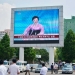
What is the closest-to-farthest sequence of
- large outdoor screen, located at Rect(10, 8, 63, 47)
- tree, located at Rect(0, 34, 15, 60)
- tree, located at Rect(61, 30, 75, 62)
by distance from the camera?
large outdoor screen, located at Rect(10, 8, 63, 47) < tree, located at Rect(61, 30, 75, 62) < tree, located at Rect(0, 34, 15, 60)

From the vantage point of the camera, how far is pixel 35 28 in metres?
48.1

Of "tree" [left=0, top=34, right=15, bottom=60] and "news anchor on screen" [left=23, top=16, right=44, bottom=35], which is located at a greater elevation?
"news anchor on screen" [left=23, top=16, right=44, bottom=35]

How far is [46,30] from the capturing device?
47719mm

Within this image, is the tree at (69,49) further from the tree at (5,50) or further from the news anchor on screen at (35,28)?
the news anchor on screen at (35,28)

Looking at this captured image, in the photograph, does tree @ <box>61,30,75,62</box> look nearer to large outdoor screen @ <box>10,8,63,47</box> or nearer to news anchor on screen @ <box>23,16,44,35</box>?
large outdoor screen @ <box>10,8,63,47</box>

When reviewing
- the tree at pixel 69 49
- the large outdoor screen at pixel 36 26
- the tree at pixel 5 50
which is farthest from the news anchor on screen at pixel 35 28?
the tree at pixel 5 50

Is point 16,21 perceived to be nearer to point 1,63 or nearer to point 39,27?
point 39,27

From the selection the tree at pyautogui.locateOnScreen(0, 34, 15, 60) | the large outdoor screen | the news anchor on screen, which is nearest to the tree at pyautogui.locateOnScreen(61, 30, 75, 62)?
the tree at pyautogui.locateOnScreen(0, 34, 15, 60)

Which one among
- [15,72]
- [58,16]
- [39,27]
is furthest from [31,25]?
[15,72]

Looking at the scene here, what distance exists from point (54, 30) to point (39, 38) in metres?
2.75

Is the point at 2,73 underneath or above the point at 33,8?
underneath

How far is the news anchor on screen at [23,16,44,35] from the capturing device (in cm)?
4772

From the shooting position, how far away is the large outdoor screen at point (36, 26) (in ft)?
156

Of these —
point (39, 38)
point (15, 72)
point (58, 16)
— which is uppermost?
point (58, 16)
